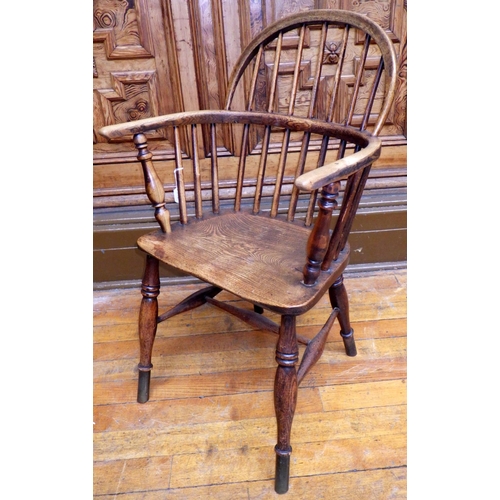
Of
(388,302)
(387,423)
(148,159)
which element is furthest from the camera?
(388,302)

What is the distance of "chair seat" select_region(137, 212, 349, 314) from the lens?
0.99 meters

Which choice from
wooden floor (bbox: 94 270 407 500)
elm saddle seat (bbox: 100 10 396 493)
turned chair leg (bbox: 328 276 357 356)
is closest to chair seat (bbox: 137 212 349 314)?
elm saddle seat (bbox: 100 10 396 493)

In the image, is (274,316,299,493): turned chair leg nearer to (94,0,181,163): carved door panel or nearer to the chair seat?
the chair seat

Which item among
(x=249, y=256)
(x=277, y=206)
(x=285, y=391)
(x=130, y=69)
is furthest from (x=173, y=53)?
(x=285, y=391)

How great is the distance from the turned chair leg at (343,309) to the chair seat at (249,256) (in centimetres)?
17

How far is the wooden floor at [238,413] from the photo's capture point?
1121mm

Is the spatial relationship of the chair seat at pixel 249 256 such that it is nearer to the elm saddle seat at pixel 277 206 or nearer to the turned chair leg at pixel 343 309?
the elm saddle seat at pixel 277 206

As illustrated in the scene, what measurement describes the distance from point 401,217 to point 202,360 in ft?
3.29

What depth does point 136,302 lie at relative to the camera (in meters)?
1.82

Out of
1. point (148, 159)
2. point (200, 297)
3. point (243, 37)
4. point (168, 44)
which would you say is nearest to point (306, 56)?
point (243, 37)

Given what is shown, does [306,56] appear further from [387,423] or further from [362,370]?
[387,423]

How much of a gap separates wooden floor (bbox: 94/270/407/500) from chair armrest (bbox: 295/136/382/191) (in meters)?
0.76

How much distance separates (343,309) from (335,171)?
64 cm

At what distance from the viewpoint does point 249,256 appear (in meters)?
1.15
